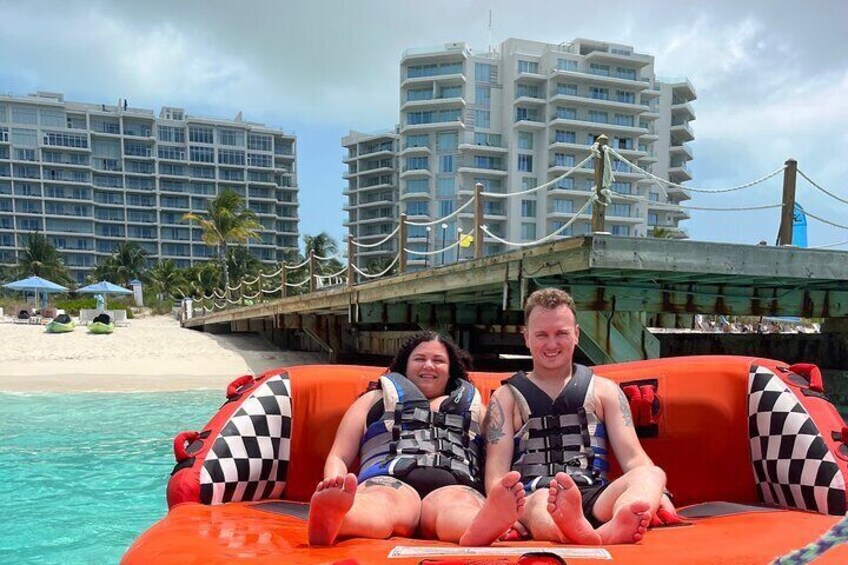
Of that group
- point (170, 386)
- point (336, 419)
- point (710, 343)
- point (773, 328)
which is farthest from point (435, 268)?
point (773, 328)

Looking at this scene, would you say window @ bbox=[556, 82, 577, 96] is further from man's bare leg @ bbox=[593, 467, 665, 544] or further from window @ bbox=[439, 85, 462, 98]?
man's bare leg @ bbox=[593, 467, 665, 544]

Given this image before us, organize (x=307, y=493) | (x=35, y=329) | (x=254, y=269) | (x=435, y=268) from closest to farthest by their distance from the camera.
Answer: (x=307, y=493)
(x=435, y=268)
(x=35, y=329)
(x=254, y=269)

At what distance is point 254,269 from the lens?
4650cm

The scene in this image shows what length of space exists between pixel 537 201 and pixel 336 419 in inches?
2121

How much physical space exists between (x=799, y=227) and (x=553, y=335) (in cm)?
628

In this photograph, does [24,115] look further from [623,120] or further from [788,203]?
[788,203]

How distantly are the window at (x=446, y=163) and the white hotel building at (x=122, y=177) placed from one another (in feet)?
79.3

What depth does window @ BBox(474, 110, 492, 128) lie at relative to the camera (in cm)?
5783

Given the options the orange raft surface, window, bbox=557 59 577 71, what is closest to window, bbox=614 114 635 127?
window, bbox=557 59 577 71

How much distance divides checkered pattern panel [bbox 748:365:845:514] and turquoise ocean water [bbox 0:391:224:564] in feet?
14.7

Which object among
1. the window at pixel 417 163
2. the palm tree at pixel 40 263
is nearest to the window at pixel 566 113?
the window at pixel 417 163

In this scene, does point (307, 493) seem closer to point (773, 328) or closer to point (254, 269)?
point (773, 328)

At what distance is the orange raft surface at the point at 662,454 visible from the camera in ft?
7.56

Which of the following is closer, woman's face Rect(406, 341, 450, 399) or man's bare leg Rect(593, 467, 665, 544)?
man's bare leg Rect(593, 467, 665, 544)
